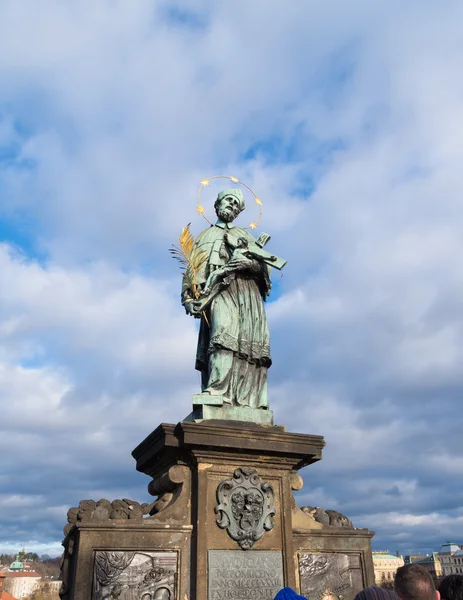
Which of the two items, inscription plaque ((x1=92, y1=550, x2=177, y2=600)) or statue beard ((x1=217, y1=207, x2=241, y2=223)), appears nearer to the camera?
inscription plaque ((x1=92, y1=550, x2=177, y2=600))

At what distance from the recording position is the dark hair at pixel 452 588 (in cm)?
366

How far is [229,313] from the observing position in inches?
363

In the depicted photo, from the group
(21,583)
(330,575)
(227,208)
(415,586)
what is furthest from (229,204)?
(21,583)

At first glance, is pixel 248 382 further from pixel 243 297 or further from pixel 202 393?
pixel 243 297

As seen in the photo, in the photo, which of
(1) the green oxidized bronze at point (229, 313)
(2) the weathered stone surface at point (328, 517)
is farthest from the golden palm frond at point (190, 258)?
(2) the weathered stone surface at point (328, 517)

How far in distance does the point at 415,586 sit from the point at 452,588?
0.86 ft

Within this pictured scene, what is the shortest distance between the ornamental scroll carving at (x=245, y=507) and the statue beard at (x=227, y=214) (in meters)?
4.35

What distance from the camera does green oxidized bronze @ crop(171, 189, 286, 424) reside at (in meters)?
8.71

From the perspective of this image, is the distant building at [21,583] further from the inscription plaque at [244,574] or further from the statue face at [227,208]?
the inscription plaque at [244,574]

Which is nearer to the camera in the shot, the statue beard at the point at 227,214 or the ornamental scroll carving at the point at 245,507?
the ornamental scroll carving at the point at 245,507

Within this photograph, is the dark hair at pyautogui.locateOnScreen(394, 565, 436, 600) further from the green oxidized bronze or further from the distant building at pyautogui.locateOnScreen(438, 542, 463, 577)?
the distant building at pyautogui.locateOnScreen(438, 542, 463, 577)

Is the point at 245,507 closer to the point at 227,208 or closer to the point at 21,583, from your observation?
the point at 227,208

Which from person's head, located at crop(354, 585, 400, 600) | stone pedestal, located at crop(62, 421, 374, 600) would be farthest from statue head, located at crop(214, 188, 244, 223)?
person's head, located at crop(354, 585, 400, 600)

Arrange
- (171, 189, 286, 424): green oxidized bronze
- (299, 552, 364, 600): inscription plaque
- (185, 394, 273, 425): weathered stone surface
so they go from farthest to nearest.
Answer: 1. (171, 189, 286, 424): green oxidized bronze
2. (185, 394, 273, 425): weathered stone surface
3. (299, 552, 364, 600): inscription plaque
